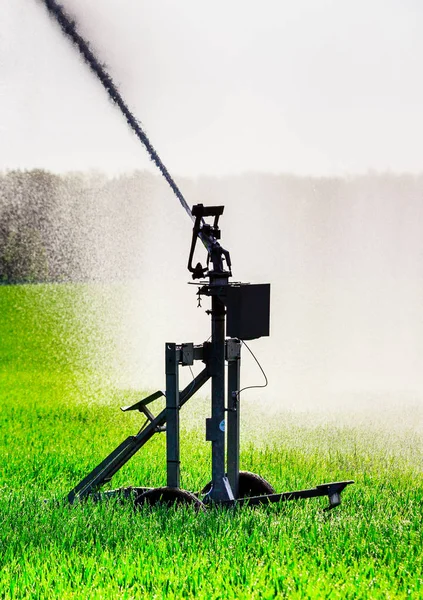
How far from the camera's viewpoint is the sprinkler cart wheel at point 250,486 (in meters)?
7.53

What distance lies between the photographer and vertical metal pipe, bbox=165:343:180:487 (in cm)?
686

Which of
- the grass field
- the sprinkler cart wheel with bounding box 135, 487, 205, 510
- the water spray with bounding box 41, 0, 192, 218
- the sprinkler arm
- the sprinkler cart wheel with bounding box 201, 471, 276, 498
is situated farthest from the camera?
the sprinkler cart wheel with bounding box 201, 471, 276, 498

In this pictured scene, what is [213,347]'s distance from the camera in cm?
698

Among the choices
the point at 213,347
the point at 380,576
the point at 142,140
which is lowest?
the point at 380,576

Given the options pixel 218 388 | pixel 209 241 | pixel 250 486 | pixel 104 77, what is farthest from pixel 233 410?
pixel 104 77

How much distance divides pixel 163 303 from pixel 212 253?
39.8ft

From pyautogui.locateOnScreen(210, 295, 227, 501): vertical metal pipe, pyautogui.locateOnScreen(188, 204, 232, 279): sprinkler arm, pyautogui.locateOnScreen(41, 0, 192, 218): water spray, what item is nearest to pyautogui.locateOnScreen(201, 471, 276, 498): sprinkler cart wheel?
pyautogui.locateOnScreen(210, 295, 227, 501): vertical metal pipe

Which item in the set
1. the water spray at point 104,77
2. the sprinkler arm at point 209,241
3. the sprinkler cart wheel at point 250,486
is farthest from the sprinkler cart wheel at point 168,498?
the water spray at point 104,77

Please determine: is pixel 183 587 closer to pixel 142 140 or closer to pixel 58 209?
pixel 142 140

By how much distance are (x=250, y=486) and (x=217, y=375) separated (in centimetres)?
106

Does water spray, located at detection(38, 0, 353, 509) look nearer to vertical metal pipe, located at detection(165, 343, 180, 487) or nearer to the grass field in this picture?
vertical metal pipe, located at detection(165, 343, 180, 487)

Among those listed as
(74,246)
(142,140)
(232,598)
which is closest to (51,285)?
(74,246)

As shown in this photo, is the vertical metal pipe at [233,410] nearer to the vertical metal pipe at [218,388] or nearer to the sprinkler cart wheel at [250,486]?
the vertical metal pipe at [218,388]

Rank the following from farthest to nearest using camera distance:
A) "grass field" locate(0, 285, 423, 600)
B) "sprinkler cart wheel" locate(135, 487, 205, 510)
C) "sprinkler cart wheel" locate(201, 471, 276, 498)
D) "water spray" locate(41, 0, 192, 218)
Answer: "sprinkler cart wheel" locate(201, 471, 276, 498), "water spray" locate(41, 0, 192, 218), "sprinkler cart wheel" locate(135, 487, 205, 510), "grass field" locate(0, 285, 423, 600)
